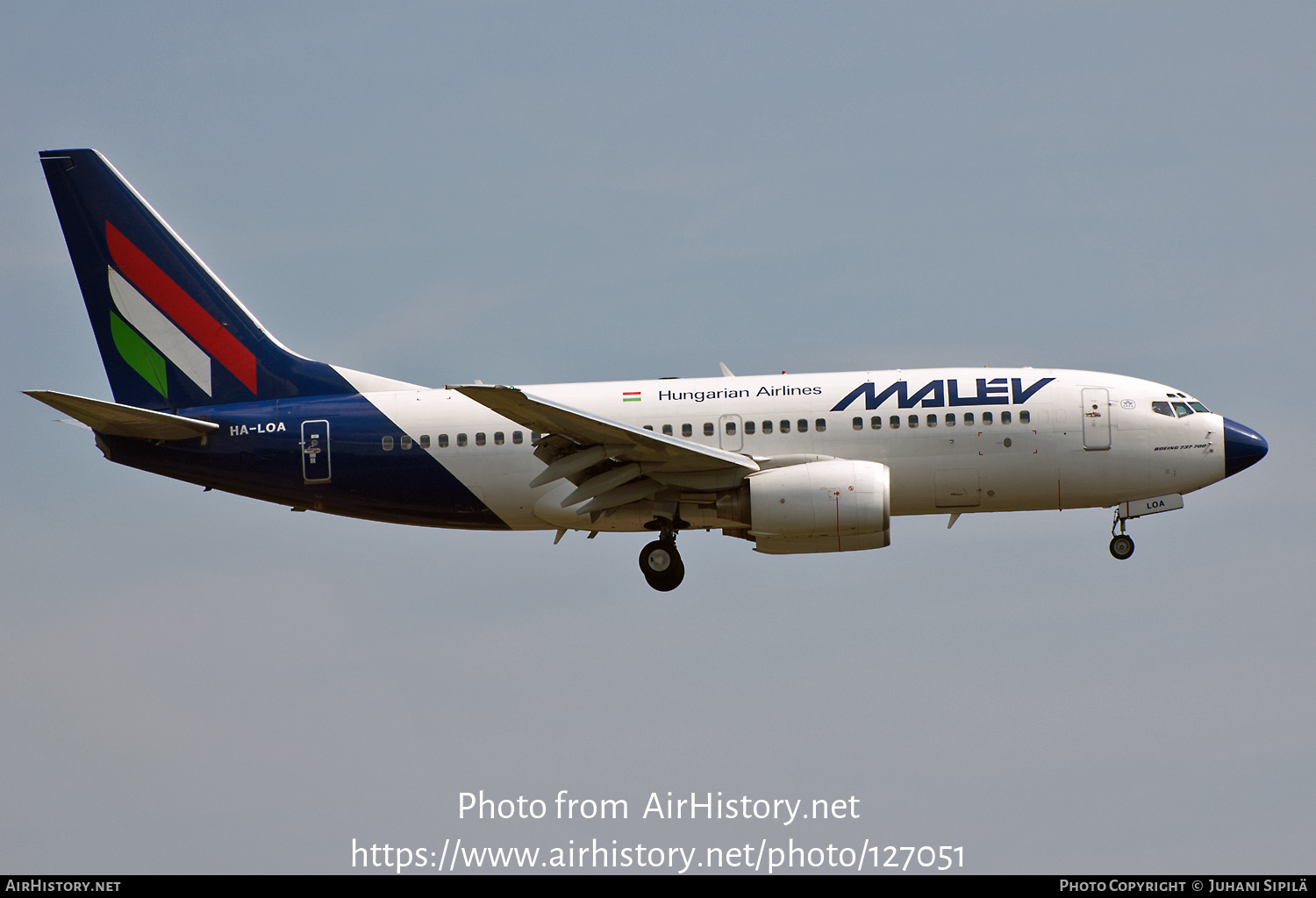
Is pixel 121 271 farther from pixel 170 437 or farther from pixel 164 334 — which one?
pixel 170 437

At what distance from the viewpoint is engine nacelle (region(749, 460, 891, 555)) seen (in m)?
32.2

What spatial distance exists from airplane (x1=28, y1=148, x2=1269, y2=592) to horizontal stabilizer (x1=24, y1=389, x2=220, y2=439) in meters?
0.06

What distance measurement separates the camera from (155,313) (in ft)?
123

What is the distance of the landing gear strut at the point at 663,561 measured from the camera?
3459 cm

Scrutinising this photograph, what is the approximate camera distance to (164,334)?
3741 cm

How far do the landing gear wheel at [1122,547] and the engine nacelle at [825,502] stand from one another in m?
6.27

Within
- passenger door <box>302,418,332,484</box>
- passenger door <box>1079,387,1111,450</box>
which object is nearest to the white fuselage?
passenger door <box>1079,387,1111,450</box>

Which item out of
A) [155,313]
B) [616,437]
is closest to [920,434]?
[616,437]

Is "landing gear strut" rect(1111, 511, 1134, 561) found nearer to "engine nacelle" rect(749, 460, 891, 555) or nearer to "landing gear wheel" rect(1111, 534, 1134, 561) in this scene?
"landing gear wheel" rect(1111, 534, 1134, 561)

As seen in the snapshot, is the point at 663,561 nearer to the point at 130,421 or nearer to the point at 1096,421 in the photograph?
the point at 1096,421

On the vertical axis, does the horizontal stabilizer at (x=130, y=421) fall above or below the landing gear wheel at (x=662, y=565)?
above

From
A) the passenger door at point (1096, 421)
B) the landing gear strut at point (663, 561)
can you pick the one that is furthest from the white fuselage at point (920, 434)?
the landing gear strut at point (663, 561)

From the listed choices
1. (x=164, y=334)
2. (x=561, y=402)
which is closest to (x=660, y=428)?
(x=561, y=402)

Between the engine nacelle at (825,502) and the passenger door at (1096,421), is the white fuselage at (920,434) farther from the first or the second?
the engine nacelle at (825,502)
